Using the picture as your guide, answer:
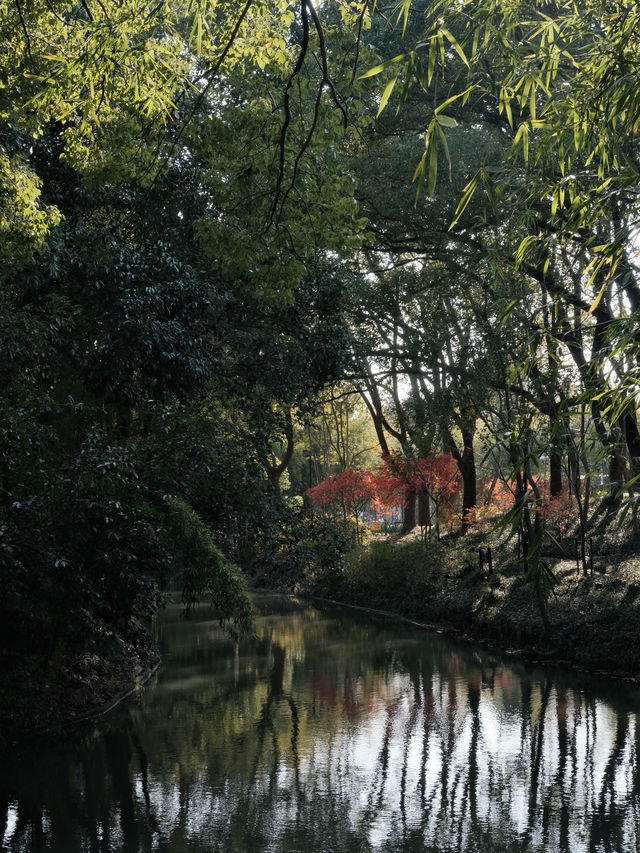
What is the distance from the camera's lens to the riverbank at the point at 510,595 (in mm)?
14930

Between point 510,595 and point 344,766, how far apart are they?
9.72 metres

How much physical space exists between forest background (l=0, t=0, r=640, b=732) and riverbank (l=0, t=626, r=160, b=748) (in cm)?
8

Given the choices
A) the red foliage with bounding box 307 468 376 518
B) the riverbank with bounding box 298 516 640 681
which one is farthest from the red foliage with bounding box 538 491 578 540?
the red foliage with bounding box 307 468 376 518

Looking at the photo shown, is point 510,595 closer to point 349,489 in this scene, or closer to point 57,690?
point 57,690

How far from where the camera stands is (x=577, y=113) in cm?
454

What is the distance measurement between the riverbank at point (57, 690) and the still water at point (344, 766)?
36cm

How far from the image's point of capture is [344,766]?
392 inches

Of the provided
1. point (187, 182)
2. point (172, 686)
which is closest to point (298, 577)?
point (172, 686)

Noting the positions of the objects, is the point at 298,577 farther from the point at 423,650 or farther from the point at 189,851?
the point at 189,851

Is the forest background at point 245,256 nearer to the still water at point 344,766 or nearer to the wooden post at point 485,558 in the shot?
the wooden post at point 485,558

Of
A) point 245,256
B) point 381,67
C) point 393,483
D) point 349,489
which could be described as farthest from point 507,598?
point 381,67

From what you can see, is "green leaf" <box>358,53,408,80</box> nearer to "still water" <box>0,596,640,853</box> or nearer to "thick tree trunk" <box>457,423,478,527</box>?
"still water" <box>0,596,640,853</box>

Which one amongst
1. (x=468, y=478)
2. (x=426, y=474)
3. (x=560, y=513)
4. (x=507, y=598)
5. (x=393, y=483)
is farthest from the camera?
Result: (x=468, y=478)

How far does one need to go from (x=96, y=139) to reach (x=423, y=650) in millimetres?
12931
